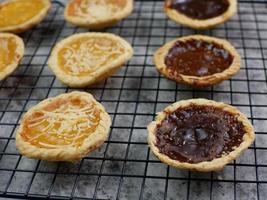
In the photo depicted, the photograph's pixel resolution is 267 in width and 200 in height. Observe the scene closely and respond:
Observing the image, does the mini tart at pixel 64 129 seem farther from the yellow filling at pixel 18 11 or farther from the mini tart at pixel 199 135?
the yellow filling at pixel 18 11

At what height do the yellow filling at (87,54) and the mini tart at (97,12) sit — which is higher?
the mini tart at (97,12)

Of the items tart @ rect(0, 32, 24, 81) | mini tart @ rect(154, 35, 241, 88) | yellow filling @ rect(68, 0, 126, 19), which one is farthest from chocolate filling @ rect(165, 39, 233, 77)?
tart @ rect(0, 32, 24, 81)

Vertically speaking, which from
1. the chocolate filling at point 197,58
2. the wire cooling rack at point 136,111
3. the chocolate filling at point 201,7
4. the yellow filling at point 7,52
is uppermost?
the chocolate filling at point 201,7

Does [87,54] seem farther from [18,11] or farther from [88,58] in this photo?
[18,11]

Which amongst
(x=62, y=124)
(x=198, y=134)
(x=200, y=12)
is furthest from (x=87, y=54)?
(x=198, y=134)

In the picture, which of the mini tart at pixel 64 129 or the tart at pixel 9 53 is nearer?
the mini tart at pixel 64 129

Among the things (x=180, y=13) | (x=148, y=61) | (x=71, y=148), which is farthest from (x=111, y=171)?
(x=180, y=13)

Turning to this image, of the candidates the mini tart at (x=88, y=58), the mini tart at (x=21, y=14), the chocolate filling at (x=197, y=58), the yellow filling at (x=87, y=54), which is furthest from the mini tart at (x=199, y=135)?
the mini tart at (x=21, y=14)
